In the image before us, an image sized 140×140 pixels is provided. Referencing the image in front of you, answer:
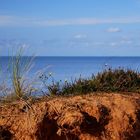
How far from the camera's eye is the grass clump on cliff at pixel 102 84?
1084 centimetres

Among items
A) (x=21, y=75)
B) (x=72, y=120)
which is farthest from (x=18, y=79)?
(x=72, y=120)

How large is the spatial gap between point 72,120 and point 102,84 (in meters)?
1.67

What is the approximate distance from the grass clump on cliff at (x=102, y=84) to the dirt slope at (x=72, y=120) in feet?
2.93

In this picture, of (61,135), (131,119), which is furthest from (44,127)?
(131,119)

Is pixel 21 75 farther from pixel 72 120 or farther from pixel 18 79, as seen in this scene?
pixel 72 120

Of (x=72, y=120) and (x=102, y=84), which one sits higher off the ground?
(x=102, y=84)

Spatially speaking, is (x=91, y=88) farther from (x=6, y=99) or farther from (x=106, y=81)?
(x=6, y=99)

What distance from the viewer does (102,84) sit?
36.2ft

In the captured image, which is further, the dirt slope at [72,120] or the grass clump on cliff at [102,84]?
the grass clump on cliff at [102,84]

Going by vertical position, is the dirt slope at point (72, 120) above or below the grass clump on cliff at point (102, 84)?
below

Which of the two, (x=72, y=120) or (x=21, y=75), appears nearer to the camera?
(x=72, y=120)

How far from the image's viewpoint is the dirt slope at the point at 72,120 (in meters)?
9.57

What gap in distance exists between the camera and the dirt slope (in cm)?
957

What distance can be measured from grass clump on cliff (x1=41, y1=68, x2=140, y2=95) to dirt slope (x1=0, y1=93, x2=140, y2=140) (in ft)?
2.93
